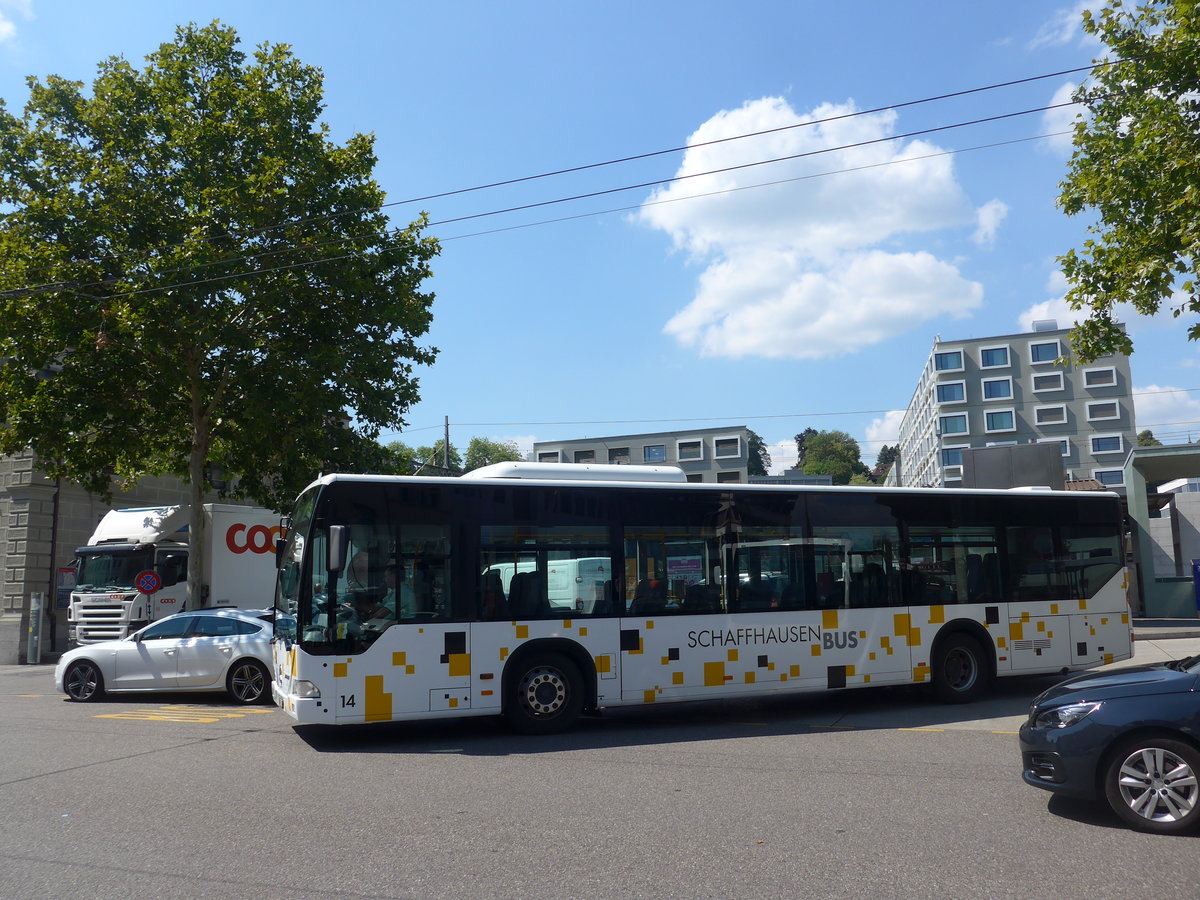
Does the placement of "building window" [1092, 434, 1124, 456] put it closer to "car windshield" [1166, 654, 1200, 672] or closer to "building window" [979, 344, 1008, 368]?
"building window" [979, 344, 1008, 368]

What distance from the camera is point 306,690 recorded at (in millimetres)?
10219

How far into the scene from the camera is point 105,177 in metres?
20.7

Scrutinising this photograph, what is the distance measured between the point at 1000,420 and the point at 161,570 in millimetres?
79035

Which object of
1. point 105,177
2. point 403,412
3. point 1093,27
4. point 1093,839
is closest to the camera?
point 1093,839

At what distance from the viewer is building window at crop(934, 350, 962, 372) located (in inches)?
3462

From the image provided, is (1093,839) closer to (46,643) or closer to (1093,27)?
(1093,27)

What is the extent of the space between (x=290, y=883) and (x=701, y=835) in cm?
262

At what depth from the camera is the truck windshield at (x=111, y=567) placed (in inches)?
860

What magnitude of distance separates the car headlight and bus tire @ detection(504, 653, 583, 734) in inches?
220

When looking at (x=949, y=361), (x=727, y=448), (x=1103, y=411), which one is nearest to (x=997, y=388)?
(x=949, y=361)

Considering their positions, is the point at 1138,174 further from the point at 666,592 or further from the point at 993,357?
the point at 993,357

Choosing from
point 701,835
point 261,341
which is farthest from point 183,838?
point 261,341

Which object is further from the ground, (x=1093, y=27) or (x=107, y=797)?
(x=1093, y=27)

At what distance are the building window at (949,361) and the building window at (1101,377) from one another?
1039 cm
